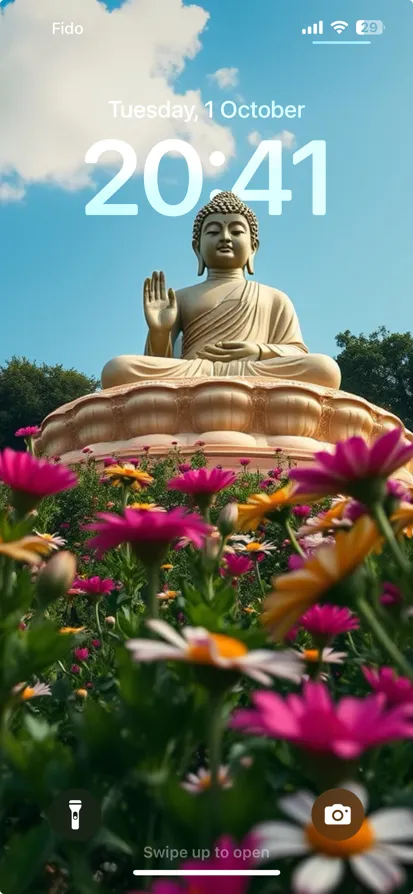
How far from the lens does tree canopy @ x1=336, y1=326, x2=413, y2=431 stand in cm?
2689

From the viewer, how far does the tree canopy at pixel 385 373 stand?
26.9 meters

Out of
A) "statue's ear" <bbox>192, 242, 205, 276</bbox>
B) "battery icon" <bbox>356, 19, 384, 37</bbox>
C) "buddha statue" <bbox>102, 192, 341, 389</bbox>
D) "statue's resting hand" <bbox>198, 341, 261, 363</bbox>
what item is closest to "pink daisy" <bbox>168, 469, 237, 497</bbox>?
"battery icon" <bbox>356, 19, 384, 37</bbox>

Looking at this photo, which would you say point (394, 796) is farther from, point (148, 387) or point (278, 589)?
point (148, 387)

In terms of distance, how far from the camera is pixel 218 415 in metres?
7.20

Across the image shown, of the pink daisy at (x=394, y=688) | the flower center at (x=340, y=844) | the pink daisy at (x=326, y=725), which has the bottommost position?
the flower center at (x=340, y=844)

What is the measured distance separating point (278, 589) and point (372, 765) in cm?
20

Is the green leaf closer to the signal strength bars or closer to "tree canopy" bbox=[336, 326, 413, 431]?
the signal strength bars

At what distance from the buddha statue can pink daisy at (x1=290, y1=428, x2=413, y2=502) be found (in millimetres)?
7229

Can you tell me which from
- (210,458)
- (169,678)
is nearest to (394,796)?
(169,678)

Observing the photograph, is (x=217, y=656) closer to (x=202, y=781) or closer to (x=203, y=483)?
(x=202, y=781)

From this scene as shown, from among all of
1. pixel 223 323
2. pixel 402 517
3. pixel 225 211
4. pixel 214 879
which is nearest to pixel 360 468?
pixel 402 517

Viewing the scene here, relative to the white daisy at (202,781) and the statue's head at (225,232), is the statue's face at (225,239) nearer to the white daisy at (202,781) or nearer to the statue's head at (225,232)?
the statue's head at (225,232)

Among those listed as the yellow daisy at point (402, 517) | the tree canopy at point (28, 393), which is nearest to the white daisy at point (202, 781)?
the yellow daisy at point (402, 517)

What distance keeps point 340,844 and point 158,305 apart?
897 cm
